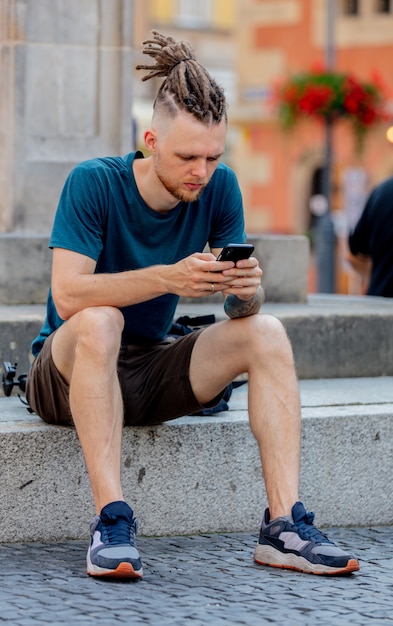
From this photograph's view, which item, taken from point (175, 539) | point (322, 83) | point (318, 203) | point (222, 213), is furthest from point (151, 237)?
point (318, 203)

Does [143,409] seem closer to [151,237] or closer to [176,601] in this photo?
[151,237]

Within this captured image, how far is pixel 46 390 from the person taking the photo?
4.60 meters

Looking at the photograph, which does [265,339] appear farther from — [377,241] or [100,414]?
[377,241]

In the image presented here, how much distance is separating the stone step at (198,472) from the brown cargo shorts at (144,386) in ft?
0.23

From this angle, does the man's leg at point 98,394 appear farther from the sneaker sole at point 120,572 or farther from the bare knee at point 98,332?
the sneaker sole at point 120,572

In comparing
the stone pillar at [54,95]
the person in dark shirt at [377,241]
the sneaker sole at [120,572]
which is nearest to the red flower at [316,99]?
the person in dark shirt at [377,241]

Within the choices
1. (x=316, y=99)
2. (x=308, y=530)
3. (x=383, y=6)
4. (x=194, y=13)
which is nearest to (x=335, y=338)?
(x=308, y=530)

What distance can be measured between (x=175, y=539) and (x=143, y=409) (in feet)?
1.43

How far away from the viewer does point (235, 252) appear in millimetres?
4289

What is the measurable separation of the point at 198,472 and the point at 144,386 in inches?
15.2

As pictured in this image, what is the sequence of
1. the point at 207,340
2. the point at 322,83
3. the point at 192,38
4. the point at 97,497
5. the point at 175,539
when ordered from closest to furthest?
the point at 97,497 → the point at 207,340 → the point at 175,539 → the point at 322,83 → the point at 192,38

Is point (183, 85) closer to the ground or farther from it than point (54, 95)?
closer to the ground

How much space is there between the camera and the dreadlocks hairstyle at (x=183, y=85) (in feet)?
14.3

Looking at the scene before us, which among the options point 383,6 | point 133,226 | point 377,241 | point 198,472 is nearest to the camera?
point 133,226
